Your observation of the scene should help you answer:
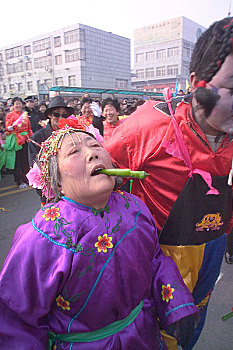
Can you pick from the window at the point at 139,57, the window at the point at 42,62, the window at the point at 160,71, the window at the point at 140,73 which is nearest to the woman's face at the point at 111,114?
the window at the point at 42,62

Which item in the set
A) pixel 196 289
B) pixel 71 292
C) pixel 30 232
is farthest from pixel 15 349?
pixel 196 289

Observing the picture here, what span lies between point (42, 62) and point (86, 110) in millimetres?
49135

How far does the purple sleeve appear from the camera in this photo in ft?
3.32

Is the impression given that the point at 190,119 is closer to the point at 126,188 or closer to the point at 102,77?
the point at 126,188

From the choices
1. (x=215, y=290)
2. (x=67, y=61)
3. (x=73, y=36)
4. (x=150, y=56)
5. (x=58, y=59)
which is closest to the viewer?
(x=215, y=290)

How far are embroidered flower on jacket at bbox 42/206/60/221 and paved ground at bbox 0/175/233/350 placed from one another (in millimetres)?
1599

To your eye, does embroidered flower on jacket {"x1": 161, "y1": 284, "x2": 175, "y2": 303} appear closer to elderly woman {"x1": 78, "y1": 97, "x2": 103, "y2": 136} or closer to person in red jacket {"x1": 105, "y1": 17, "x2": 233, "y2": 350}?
person in red jacket {"x1": 105, "y1": 17, "x2": 233, "y2": 350}

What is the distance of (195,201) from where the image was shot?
123 centimetres

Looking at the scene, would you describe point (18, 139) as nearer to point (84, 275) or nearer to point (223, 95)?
point (84, 275)

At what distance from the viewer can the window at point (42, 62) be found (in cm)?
4872

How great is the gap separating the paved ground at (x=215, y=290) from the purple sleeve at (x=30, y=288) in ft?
4.78

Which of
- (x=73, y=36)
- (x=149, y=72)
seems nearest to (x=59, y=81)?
(x=73, y=36)

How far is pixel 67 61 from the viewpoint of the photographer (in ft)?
153

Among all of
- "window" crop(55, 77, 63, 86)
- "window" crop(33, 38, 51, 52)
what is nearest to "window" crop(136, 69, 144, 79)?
"window" crop(55, 77, 63, 86)
